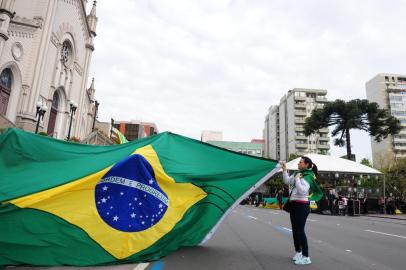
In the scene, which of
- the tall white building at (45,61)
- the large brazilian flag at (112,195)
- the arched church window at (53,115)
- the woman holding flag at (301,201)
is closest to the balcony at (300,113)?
the tall white building at (45,61)

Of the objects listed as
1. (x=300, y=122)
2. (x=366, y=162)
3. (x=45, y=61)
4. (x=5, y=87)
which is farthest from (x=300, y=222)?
(x=300, y=122)

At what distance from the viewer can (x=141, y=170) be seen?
633 centimetres

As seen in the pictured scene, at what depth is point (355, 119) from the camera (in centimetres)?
4238

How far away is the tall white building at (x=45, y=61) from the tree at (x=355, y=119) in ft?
95.3

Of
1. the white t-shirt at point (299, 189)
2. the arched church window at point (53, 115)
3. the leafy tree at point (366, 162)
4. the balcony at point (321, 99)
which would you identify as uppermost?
the balcony at point (321, 99)

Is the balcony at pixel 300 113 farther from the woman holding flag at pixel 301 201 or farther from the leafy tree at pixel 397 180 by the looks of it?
the woman holding flag at pixel 301 201

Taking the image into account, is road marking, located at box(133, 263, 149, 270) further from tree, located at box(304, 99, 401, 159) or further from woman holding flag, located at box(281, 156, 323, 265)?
tree, located at box(304, 99, 401, 159)

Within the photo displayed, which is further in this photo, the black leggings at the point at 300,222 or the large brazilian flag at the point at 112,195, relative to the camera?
the black leggings at the point at 300,222

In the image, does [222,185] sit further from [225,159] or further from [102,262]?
[102,262]

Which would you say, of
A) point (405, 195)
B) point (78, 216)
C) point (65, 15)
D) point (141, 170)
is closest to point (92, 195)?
point (78, 216)

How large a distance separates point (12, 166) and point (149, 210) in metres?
2.45

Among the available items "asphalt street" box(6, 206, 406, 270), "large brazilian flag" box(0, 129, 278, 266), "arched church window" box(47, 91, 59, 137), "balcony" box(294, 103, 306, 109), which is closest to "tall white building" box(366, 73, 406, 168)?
"balcony" box(294, 103, 306, 109)

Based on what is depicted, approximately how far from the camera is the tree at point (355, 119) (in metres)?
42.1

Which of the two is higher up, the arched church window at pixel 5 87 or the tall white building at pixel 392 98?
the tall white building at pixel 392 98
